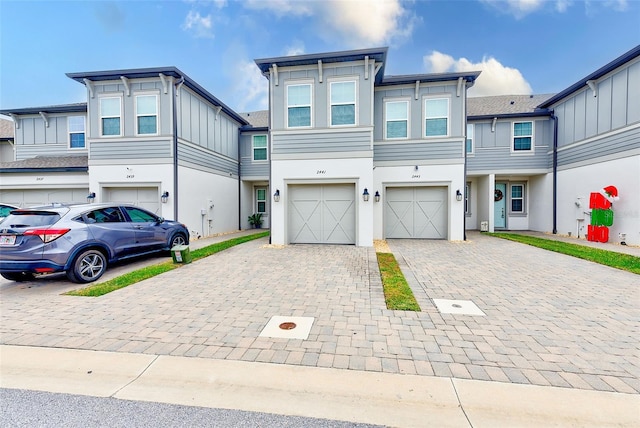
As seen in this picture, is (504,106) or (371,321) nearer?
(371,321)

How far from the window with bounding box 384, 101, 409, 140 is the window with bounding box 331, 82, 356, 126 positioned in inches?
86.2

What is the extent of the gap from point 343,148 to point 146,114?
7882 mm

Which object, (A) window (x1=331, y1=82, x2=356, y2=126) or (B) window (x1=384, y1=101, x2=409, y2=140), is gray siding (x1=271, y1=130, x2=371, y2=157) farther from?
(B) window (x1=384, y1=101, x2=409, y2=140)

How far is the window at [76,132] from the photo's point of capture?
13453 millimetres

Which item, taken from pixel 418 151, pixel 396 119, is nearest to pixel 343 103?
pixel 396 119

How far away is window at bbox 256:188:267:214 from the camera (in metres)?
17.7

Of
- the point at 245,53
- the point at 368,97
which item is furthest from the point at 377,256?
the point at 245,53

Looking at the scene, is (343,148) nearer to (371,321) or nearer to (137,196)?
(371,321)

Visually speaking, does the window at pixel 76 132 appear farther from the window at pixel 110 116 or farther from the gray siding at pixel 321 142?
the gray siding at pixel 321 142

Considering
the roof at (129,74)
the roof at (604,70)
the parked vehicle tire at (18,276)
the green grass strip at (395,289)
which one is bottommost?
the green grass strip at (395,289)

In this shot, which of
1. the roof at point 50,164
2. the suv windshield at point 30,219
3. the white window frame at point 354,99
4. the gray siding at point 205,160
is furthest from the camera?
the roof at point 50,164

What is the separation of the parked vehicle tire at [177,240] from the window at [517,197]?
1682cm

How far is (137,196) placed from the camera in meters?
11.3

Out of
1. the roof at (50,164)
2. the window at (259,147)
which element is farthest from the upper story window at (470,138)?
the roof at (50,164)
